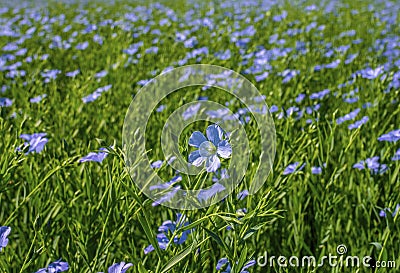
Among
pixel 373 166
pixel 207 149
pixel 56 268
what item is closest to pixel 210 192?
pixel 207 149

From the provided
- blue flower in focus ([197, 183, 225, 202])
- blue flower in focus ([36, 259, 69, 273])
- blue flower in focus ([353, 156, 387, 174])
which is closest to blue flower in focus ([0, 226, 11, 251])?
blue flower in focus ([36, 259, 69, 273])

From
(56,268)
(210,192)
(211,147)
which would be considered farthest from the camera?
(56,268)

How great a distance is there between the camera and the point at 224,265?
118 centimetres

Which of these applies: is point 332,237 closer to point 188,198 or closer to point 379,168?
point 379,168

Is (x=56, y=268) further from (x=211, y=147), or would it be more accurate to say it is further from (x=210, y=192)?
(x=211, y=147)

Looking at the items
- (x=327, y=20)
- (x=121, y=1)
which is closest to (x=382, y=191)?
(x=327, y=20)

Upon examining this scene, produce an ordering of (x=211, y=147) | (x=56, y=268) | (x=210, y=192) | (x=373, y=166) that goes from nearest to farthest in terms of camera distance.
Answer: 1. (x=211, y=147)
2. (x=210, y=192)
3. (x=56, y=268)
4. (x=373, y=166)

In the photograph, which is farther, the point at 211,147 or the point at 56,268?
the point at 56,268

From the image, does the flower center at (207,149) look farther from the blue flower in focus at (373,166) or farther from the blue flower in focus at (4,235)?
the blue flower in focus at (373,166)

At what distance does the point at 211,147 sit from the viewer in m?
0.94

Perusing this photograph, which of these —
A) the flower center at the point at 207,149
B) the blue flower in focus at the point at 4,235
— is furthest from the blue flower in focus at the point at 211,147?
the blue flower in focus at the point at 4,235

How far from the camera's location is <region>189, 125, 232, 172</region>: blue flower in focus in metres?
0.92

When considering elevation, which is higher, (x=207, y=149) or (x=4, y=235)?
(x=207, y=149)

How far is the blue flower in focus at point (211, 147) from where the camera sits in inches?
36.4
